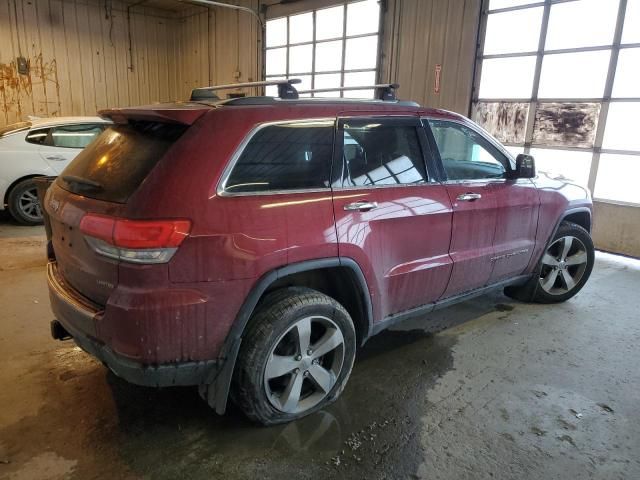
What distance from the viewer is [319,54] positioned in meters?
9.55

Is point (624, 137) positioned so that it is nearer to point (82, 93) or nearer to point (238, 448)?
point (238, 448)

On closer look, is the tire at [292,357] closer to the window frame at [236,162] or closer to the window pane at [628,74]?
the window frame at [236,162]

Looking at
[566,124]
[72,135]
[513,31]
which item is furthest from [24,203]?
[566,124]

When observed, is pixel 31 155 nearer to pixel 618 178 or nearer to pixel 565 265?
pixel 565 265

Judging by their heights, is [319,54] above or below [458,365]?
above

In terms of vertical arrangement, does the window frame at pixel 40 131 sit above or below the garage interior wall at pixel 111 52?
below

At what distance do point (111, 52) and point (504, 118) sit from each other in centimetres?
1003

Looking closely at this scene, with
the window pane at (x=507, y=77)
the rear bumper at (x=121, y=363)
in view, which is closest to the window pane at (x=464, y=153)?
the rear bumper at (x=121, y=363)

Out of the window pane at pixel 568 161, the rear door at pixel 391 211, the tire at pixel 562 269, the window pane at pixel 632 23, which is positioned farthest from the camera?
the window pane at pixel 568 161

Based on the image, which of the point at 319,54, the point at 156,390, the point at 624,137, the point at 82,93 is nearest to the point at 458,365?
the point at 156,390

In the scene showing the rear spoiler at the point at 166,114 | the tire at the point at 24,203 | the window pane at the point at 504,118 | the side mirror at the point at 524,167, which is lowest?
the tire at the point at 24,203

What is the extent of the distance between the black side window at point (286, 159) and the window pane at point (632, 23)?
5.29 m

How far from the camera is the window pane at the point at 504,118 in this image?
6.78 meters

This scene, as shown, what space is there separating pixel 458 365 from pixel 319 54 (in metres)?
8.04
